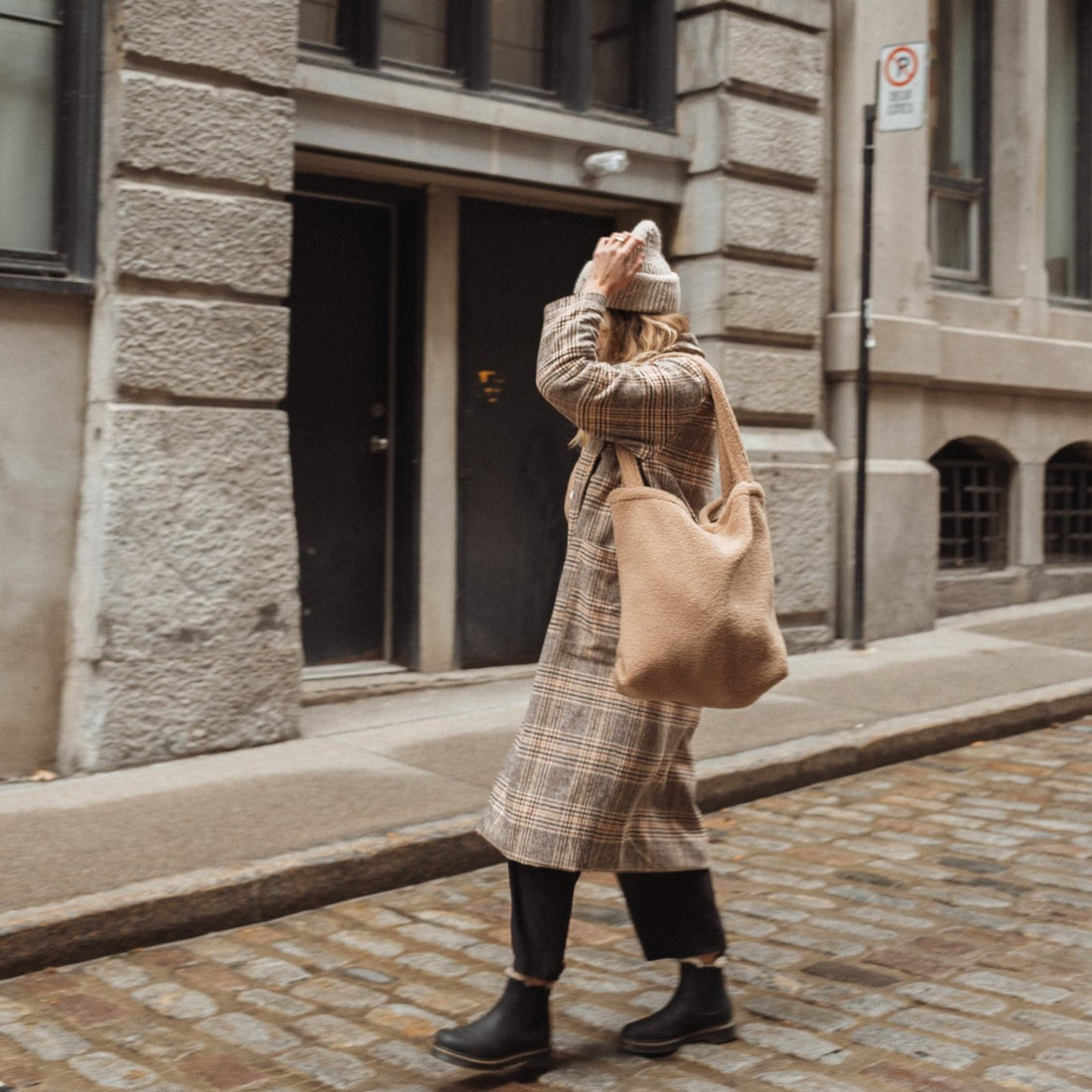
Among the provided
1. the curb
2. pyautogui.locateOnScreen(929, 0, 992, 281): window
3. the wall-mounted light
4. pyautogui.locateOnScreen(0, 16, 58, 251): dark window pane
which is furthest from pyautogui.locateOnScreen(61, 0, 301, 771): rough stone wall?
pyautogui.locateOnScreen(929, 0, 992, 281): window

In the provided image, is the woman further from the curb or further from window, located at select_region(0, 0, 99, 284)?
window, located at select_region(0, 0, 99, 284)

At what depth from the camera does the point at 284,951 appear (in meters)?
4.38

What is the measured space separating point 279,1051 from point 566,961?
954mm

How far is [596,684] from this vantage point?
3381 millimetres

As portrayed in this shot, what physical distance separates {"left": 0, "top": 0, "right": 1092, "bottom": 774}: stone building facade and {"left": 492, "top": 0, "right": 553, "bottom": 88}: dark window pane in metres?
0.04

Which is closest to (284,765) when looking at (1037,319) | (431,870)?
(431,870)

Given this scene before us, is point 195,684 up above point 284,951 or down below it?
above

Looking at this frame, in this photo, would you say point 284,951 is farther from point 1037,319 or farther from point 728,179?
point 1037,319

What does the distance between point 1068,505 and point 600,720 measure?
9.12m

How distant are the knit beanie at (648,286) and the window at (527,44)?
4.54m

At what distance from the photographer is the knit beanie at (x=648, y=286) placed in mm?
3438

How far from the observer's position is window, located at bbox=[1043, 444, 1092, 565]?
11.5 meters

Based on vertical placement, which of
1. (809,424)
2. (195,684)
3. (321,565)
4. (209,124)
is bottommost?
(195,684)

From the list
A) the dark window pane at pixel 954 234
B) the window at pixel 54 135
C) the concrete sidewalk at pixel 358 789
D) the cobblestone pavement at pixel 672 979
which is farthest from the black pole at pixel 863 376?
the window at pixel 54 135
